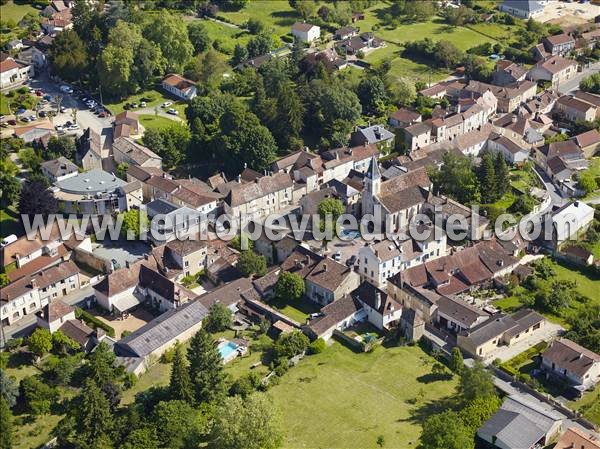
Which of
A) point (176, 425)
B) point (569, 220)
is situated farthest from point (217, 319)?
point (569, 220)

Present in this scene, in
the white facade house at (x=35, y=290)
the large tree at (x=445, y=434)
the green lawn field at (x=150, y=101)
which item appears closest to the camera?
the large tree at (x=445, y=434)

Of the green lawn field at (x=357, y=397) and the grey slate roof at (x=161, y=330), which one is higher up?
the grey slate roof at (x=161, y=330)

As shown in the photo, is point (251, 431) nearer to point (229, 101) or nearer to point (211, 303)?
point (211, 303)

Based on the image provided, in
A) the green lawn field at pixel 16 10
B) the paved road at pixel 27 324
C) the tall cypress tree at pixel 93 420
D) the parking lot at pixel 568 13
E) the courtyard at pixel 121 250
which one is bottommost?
the paved road at pixel 27 324

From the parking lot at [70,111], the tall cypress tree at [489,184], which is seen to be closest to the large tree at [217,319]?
the tall cypress tree at [489,184]

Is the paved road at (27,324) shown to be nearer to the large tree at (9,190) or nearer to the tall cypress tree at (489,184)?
the large tree at (9,190)

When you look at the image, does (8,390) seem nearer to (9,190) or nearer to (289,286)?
(289,286)

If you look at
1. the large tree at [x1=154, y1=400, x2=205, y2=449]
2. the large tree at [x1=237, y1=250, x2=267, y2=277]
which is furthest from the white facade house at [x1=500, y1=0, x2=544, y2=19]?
the large tree at [x1=154, y1=400, x2=205, y2=449]
